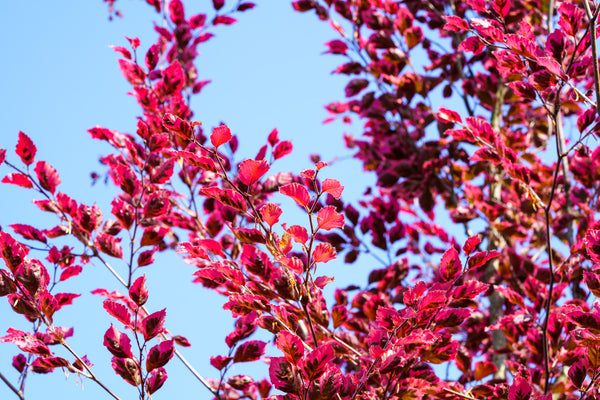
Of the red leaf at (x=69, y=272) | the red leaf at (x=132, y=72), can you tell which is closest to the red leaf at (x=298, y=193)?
the red leaf at (x=69, y=272)

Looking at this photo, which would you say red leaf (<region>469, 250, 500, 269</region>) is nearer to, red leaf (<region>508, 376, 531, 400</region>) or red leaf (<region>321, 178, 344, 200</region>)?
red leaf (<region>508, 376, 531, 400</region>)

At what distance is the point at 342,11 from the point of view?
10.1 ft

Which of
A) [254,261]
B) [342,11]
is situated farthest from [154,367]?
[342,11]

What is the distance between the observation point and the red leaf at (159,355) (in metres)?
1.45

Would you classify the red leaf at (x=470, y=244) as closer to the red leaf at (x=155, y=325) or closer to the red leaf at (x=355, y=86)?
the red leaf at (x=155, y=325)

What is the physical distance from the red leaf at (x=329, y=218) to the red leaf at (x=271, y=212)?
0.10m

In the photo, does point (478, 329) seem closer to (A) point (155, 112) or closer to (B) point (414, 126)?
(B) point (414, 126)

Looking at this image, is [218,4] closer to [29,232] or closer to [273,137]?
[273,137]

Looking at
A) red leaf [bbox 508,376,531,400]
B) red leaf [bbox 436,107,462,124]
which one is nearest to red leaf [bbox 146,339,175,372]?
red leaf [bbox 508,376,531,400]

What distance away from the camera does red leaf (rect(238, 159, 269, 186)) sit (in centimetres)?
132

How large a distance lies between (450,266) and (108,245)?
114cm

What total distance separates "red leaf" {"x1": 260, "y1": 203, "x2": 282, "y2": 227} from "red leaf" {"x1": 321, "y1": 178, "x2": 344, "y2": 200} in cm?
13

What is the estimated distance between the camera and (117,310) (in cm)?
150

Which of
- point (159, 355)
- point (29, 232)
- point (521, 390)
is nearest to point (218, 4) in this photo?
point (29, 232)
